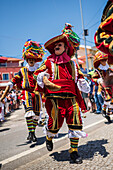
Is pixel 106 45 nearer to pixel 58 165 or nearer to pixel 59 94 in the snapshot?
pixel 59 94

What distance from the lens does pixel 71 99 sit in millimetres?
2840

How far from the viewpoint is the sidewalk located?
241cm

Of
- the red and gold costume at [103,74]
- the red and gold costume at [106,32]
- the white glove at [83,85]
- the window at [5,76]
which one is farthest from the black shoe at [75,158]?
the window at [5,76]

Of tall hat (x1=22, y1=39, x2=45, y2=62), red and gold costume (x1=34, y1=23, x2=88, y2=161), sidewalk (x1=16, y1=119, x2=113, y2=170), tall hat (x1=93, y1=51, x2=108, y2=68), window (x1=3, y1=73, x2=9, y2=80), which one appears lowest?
sidewalk (x1=16, y1=119, x2=113, y2=170)

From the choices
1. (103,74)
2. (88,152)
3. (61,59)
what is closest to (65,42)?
Answer: (61,59)

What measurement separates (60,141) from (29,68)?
1875mm

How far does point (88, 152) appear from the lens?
2918mm

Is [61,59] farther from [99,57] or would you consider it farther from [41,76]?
[99,57]

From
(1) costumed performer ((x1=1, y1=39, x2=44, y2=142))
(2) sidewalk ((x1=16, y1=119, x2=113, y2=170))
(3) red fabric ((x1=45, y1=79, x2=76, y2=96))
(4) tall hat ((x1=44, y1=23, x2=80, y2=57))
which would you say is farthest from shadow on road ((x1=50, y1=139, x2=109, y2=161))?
(4) tall hat ((x1=44, y1=23, x2=80, y2=57))

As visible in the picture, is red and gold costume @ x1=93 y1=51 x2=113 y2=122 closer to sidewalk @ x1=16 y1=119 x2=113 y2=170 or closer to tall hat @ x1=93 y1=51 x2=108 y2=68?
tall hat @ x1=93 y1=51 x2=108 y2=68

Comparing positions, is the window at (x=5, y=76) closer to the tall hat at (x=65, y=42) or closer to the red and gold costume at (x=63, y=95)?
the tall hat at (x=65, y=42)

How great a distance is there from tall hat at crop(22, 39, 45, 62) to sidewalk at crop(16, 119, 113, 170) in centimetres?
225

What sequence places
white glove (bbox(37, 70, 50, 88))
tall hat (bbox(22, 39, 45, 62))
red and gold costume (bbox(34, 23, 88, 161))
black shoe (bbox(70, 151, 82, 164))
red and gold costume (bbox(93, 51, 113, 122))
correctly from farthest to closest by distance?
1. tall hat (bbox(22, 39, 45, 62))
2. red and gold costume (bbox(93, 51, 113, 122))
3. white glove (bbox(37, 70, 50, 88))
4. red and gold costume (bbox(34, 23, 88, 161))
5. black shoe (bbox(70, 151, 82, 164))

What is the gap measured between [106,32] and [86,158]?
1.92 m
